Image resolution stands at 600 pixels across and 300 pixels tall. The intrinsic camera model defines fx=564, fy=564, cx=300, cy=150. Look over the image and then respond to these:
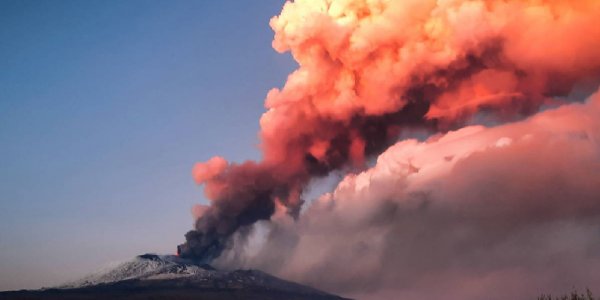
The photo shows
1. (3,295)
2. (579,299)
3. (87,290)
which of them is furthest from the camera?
(87,290)

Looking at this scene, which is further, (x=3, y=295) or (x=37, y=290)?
(x=37, y=290)

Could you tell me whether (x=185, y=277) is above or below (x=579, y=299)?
above

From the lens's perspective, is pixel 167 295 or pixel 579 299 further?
pixel 167 295

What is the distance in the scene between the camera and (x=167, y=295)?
591 ft

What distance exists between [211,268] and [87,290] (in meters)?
41.9

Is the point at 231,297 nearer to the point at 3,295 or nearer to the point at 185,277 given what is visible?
the point at 185,277

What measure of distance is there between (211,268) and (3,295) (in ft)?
215

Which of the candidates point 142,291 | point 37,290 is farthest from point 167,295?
point 37,290

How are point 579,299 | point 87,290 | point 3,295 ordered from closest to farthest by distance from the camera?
point 579,299
point 3,295
point 87,290

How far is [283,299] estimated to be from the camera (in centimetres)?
19975

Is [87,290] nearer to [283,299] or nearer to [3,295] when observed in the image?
[3,295]

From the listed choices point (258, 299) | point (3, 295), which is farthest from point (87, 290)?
point (258, 299)

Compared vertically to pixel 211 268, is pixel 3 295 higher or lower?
lower

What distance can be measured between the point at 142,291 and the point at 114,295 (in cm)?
991
